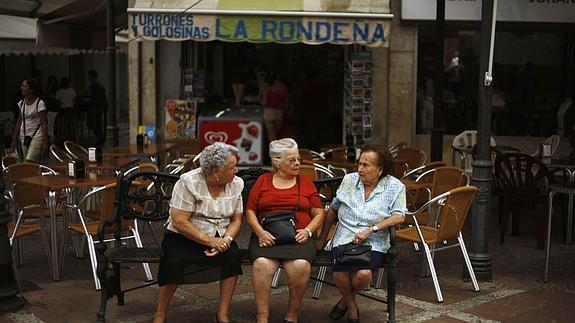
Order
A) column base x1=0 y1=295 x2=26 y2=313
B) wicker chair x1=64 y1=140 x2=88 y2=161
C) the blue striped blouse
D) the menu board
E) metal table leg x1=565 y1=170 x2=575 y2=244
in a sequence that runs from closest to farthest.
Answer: the blue striped blouse
column base x1=0 y1=295 x2=26 y2=313
metal table leg x1=565 y1=170 x2=575 y2=244
wicker chair x1=64 y1=140 x2=88 y2=161
the menu board

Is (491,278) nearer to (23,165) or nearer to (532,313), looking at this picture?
(532,313)

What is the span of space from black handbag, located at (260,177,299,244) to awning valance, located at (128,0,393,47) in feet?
16.8

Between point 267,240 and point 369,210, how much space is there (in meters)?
0.72

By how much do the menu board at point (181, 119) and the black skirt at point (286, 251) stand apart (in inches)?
324

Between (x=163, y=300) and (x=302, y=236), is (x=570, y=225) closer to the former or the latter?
(x=302, y=236)

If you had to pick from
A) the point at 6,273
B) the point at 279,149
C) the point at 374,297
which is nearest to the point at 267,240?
the point at 279,149

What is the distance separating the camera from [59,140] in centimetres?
1783

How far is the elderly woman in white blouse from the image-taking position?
17.5 ft

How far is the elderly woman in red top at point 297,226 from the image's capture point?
5.35m

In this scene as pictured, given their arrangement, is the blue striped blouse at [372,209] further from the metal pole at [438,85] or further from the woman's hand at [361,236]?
the metal pole at [438,85]

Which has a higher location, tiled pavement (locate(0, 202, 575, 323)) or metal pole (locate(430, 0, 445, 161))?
metal pole (locate(430, 0, 445, 161))

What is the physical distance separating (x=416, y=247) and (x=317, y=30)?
365cm

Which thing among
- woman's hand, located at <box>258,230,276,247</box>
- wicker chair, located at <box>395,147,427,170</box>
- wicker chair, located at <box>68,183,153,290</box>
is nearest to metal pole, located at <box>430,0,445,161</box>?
wicker chair, located at <box>395,147,427,170</box>

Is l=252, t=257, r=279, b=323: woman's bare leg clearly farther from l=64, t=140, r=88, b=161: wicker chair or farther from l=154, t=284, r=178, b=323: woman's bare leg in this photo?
l=64, t=140, r=88, b=161: wicker chair
